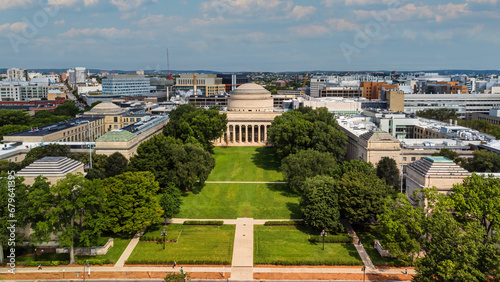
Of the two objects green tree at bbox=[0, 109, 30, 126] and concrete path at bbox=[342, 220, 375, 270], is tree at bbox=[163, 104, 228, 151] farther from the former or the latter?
green tree at bbox=[0, 109, 30, 126]

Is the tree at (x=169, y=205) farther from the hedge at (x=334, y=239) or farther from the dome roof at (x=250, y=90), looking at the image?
the dome roof at (x=250, y=90)

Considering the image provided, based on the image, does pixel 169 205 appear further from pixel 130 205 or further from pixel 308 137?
pixel 308 137

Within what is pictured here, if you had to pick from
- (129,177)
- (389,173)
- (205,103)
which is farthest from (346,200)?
(205,103)

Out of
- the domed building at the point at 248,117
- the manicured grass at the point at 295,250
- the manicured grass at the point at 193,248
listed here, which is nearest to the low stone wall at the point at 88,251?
the manicured grass at the point at 193,248

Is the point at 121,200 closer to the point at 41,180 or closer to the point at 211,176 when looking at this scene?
the point at 41,180

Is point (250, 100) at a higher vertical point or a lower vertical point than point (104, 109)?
higher

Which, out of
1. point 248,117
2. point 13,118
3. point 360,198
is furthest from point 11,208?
point 13,118
